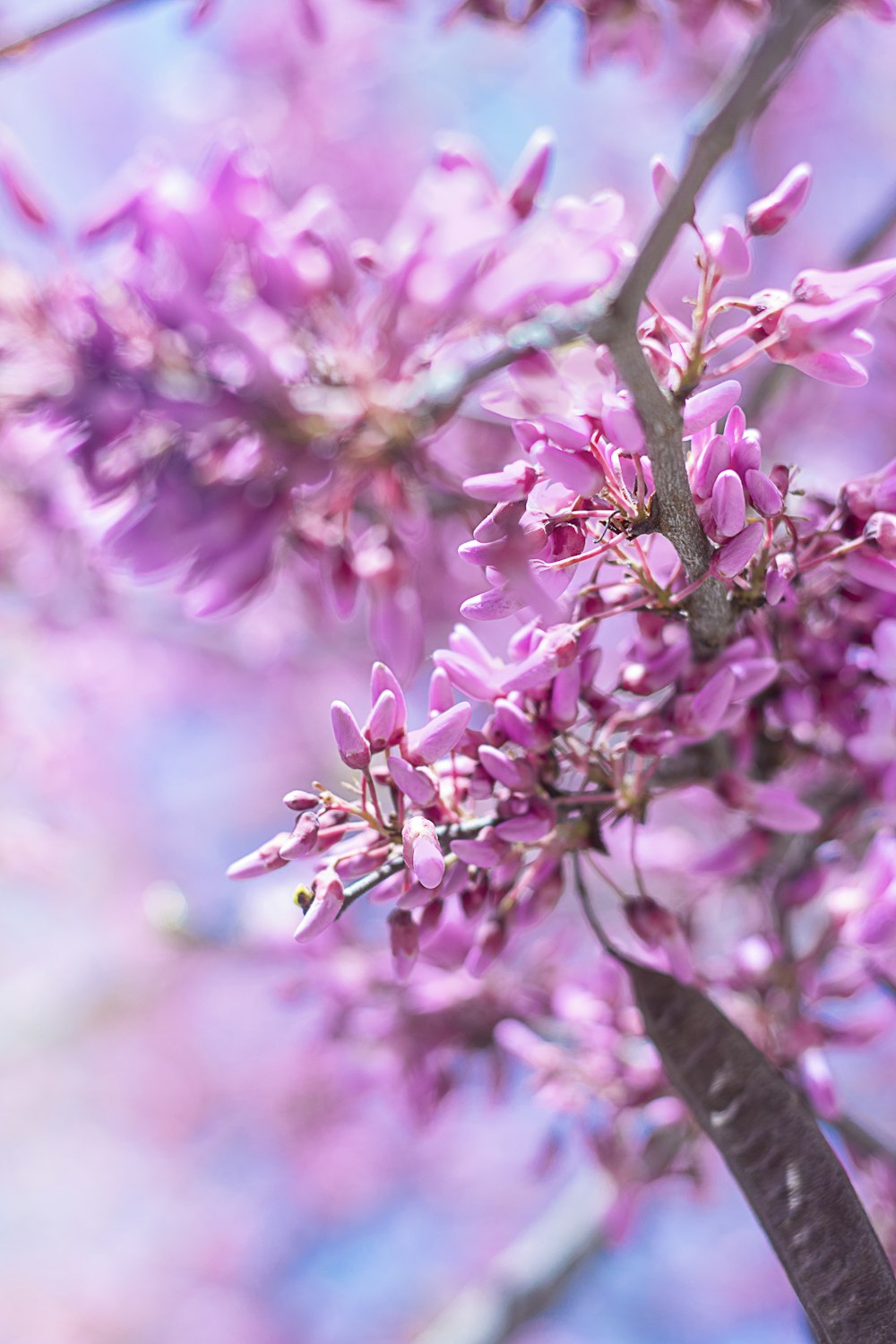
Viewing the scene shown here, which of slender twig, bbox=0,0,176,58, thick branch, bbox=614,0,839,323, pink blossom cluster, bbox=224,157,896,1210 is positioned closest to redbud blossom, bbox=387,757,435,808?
pink blossom cluster, bbox=224,157,896,1210

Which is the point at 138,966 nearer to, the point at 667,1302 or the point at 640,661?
the point at 667,1302

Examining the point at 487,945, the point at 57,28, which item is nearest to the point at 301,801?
the point at 487,945

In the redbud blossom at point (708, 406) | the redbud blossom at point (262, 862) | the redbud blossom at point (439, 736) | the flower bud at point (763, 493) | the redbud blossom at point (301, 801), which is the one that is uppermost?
the redbud blossom at point (708, 406)

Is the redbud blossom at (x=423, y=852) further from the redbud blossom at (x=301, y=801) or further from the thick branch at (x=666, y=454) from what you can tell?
the thick branch at (x=666, y=454)

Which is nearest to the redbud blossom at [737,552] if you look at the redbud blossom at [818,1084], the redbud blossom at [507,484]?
the redbud blossom at [507,484]

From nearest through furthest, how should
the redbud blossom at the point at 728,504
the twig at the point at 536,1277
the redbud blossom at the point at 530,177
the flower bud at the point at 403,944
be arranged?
the redbud blossom at the point at 728,504
the flower bud at the point at 403,944
the redbud blossom at the point at 530,177
the twig at the point at 536,1277

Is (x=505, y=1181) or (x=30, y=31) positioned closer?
(x=30, y=31)

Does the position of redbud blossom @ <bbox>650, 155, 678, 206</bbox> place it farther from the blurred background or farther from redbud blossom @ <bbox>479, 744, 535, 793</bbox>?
the blurred background

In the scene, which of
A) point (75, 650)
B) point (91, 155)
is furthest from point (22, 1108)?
point (91, 155)
